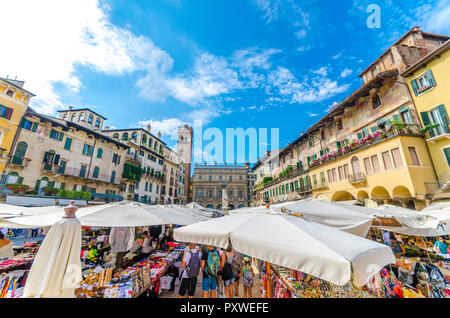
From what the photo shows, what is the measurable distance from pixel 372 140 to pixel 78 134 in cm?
3262

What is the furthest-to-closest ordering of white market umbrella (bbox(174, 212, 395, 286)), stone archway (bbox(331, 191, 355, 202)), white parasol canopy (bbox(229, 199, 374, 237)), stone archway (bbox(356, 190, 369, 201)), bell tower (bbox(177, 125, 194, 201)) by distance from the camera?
bell tower (bbox(177, 125, 194, 201))
stone archway (bbox(331, 191, 355, 202))
stone archway (bbox(356, 190, 369, 201))
white parasol canopy (bbox(229, 199, 374, 237))
white market umbrella (bbox(174, 212, 395, 286))

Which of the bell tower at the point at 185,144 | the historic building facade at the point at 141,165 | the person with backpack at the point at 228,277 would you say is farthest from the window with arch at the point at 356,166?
the bell tower at the point at 185,144

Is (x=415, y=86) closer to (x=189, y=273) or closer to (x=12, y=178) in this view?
(x=189, y=273)

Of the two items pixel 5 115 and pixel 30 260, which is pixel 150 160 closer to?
pixel 5 115

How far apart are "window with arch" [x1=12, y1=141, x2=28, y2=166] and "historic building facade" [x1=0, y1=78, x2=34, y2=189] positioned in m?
0.47

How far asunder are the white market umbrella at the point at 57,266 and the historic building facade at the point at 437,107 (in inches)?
730

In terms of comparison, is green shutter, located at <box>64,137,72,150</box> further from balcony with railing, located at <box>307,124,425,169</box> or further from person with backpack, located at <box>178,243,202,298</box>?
balcony with railing, located at <box>307,124,425,169</box>

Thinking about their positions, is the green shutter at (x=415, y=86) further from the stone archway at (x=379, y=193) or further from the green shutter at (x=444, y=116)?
the stone archway at (x=379, y=193)

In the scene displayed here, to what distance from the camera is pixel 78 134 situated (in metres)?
23.8

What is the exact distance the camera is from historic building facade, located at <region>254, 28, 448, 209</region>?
13664 millimetres

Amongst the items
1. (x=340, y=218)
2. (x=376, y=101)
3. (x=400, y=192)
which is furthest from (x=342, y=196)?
(x=340, y=218)

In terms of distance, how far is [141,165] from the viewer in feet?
109

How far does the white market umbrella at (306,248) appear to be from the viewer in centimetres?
238

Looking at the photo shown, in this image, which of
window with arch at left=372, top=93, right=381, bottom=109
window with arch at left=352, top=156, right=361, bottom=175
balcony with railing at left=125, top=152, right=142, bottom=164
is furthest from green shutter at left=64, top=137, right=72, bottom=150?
window with arch at left=372, top=93, right=381, bottom=109
